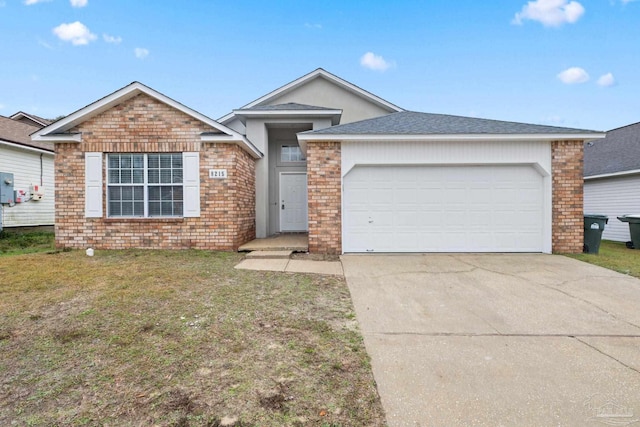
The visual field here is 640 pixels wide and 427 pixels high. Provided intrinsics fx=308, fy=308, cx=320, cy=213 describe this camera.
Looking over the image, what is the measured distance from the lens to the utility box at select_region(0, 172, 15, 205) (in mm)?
11242

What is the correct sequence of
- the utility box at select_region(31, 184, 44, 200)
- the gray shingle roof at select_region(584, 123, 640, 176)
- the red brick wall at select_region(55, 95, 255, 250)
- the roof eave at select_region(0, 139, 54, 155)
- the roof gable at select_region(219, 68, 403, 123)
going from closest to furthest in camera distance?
1. the red brick wall at select_region(55, 95, 255, 250)
2. the roof eave at select_region(0, 139, 54, 155)
3. the gray shingle roof at select_region(584, 123, 640, 176)
4. the roof gable at select_region(219, 68, 403, 123)
5. the utility box at select_region(31, 184, 44, 200)

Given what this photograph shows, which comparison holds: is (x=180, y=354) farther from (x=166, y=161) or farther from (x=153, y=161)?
(x=153, y=161)

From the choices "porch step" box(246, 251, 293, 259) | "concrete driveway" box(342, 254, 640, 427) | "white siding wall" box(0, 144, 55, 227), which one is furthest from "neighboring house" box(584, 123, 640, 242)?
"white siding wall" box(0, 144, 55, 227)

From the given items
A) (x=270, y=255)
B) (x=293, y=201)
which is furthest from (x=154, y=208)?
(x=293, y=201)

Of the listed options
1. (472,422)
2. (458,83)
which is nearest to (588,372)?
(472,422)

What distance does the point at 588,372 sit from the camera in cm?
255

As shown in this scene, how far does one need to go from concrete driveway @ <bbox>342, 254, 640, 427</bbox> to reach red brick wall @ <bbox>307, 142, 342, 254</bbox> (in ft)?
6.81

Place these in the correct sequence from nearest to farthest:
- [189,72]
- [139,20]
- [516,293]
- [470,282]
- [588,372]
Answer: [588,372]
[516,293]
[470,282]
[139,20]
[189,72]

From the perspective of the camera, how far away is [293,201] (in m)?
11.6

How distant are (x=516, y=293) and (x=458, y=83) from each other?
15927 millimetres

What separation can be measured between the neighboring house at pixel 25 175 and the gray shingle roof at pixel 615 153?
22.1 m

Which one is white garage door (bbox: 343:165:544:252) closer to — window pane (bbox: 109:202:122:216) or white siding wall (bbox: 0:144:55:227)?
window pane (bbox: 109:202:122:216)

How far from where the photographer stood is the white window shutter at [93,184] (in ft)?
26.7

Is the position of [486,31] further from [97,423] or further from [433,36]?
[97,423]
